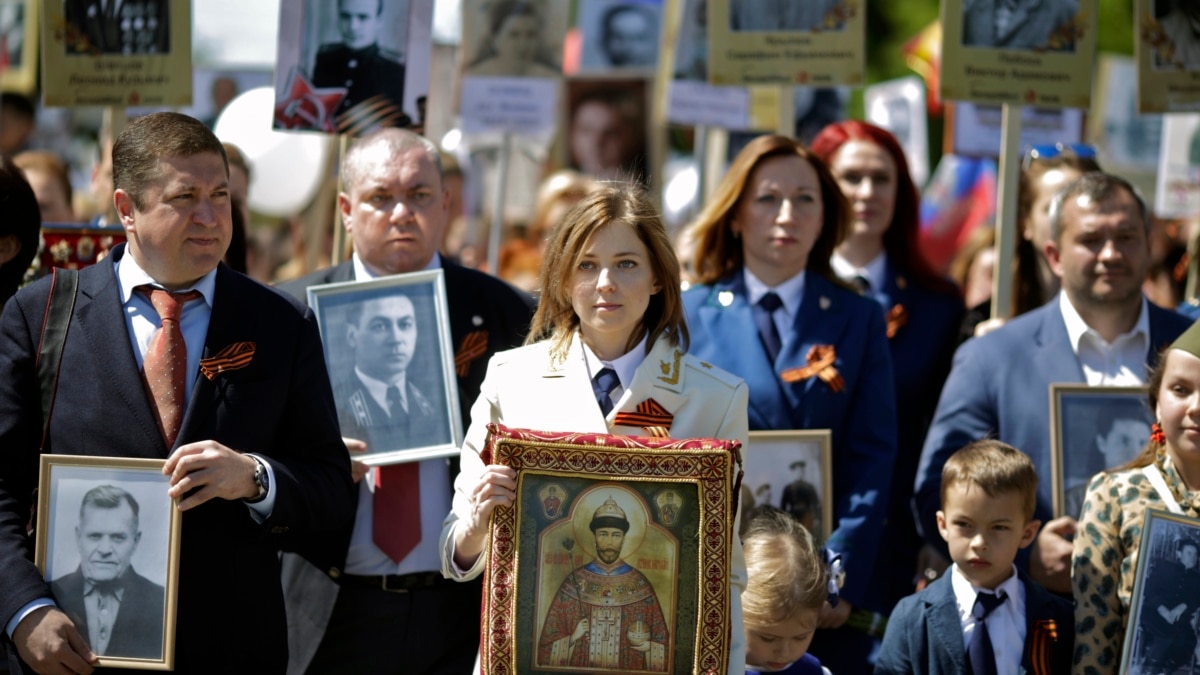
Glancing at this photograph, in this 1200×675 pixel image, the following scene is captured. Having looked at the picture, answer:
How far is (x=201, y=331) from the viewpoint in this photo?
4164mm

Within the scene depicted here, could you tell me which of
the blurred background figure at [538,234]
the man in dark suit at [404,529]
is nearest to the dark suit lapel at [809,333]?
the man in dark suit at [404,529]

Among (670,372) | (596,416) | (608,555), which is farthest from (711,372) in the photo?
(608,555)

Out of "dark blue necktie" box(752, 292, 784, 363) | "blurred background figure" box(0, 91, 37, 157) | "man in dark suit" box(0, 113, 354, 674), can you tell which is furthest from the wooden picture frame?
"blurred background figure" box(0, 91, 37, 157)

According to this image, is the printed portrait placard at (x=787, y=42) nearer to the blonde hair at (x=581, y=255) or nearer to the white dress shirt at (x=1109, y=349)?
the white dress shirt at (x=1109, y=349)

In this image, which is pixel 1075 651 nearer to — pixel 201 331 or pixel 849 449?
pixel 849 449

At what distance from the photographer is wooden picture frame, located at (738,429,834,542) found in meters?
5.19

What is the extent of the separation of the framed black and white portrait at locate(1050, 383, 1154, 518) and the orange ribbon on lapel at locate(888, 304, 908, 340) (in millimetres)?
1260

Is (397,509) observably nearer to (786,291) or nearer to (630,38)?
(786,291)

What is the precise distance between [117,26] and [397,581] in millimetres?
2619

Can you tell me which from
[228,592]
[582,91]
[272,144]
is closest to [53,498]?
[228,592]

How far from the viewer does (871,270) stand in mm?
6730

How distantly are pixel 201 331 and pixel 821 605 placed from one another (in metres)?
2.16

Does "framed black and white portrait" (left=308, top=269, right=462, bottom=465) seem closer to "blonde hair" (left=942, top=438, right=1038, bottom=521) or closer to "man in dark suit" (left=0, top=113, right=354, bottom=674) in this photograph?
"man in dark suit" (left=0, top=113, right=354, bottom=674)

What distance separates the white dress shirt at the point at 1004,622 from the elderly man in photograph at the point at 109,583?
97.0 inches
